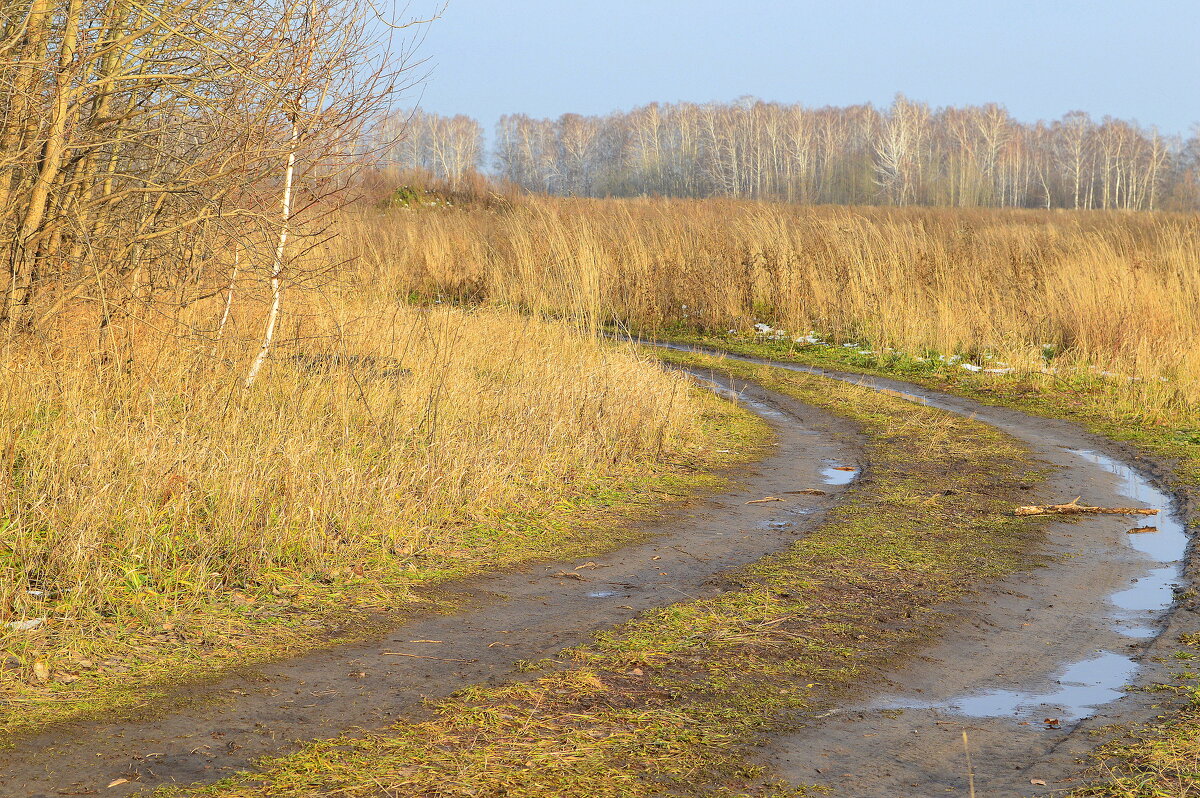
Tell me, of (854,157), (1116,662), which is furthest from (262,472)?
(854,157)

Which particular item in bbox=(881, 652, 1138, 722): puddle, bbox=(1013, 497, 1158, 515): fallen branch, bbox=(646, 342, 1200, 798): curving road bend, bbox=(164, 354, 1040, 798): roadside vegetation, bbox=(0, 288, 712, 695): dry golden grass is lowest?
bbox=(881, 652, 1138, 722): puddle

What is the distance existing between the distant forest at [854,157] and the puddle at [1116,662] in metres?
63.4

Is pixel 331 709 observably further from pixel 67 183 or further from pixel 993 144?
pixel 993 144

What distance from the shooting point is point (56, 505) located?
4.65m

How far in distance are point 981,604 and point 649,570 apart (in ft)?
5.28

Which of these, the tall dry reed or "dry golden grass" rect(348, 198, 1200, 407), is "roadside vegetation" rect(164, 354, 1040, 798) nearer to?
the tall dry reed

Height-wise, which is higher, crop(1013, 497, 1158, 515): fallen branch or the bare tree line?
the bare tree line

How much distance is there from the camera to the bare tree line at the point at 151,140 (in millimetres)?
6293

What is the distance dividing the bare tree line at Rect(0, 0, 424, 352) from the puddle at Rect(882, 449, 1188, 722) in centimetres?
498

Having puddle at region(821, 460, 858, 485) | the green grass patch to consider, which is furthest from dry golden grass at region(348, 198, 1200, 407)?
the green grass patch

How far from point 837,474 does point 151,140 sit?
18.2ft

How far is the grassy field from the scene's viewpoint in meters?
4.20

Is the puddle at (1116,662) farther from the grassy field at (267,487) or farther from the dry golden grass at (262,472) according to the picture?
the dry golden grass at (262,472)

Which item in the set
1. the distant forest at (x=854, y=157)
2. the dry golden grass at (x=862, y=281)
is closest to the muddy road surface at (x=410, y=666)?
the dry golden grass at (x=862, y=281)
